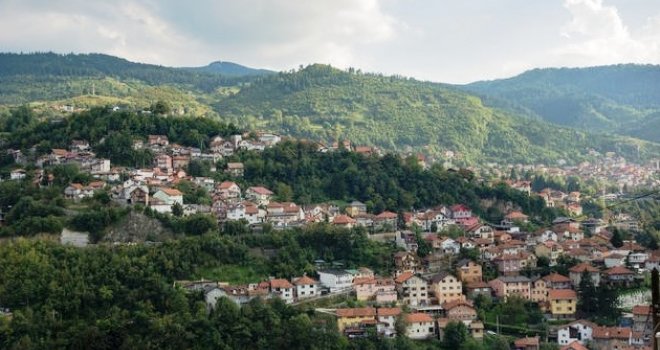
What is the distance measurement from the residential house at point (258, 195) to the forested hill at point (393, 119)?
36.7 meters

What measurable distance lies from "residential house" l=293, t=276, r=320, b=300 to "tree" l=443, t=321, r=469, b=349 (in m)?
5.02

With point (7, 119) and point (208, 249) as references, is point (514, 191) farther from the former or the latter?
point (7, 119)

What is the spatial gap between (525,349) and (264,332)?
8.18 meters

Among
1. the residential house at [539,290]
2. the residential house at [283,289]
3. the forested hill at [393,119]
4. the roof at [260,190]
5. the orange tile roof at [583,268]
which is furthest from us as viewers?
the forested hill at [393,119]

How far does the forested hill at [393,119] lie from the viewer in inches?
3100

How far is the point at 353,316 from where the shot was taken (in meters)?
25.9

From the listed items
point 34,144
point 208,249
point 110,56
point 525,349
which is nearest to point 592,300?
point 525,349

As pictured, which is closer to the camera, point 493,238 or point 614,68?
point 493,238

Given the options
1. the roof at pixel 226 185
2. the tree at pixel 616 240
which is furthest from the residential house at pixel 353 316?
the tree at pixel 616 240

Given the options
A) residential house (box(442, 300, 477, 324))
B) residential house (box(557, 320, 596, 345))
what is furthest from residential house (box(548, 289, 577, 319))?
residential house (box(442, 300, 477, 324))

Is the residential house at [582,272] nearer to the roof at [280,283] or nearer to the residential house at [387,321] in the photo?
the residential house at [387,321]

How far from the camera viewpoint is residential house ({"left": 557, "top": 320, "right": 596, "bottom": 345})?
83.3ft

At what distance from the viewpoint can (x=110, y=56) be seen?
132 m

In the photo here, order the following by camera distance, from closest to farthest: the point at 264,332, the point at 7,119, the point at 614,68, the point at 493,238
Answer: the point at 264,332 < the point at 493,238 < the point at 7,119 < the point at 614,68
